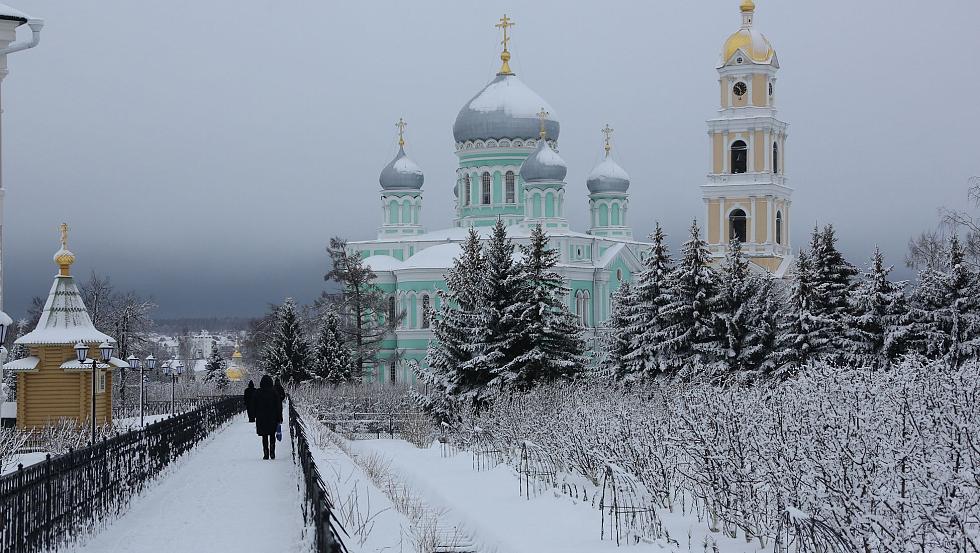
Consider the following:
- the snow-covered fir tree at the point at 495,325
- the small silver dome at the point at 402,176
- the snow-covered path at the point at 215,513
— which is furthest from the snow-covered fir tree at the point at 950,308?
the small silver dome at the point at 402,176

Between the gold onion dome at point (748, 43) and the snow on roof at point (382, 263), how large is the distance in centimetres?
1781

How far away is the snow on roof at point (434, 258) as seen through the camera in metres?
54.9

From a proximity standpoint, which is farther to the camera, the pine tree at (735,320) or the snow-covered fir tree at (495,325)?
the pine tree at (735,320)

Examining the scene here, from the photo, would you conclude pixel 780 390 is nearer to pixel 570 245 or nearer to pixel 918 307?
pixel 918 307

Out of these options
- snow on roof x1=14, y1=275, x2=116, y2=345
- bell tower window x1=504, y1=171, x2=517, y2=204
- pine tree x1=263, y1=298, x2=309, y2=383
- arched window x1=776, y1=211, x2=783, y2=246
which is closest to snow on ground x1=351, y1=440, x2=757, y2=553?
snow on roof x1=14, y1=275, x2=116, y2=345

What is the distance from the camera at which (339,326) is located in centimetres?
4650

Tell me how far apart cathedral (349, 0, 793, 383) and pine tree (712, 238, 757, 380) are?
19.4m

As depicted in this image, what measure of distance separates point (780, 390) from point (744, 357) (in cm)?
1420

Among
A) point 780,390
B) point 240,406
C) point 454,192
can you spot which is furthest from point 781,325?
point 454,192

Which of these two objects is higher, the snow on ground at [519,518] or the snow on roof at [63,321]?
the snow on roof at [63,321]

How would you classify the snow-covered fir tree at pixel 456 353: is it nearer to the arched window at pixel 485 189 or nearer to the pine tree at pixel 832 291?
the pine tree at pixel 832 291

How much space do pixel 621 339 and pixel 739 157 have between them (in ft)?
77.9

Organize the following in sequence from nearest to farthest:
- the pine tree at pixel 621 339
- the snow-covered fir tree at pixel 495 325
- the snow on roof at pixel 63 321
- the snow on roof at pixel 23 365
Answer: the snow-covered fir tree at pixel 495 325
the snow on roof at pixel 23 365
the snow on roof at pixel 63 321
the pine tree at pixel 621 339

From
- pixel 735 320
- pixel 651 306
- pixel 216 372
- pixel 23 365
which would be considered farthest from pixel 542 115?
pixel 23 365
